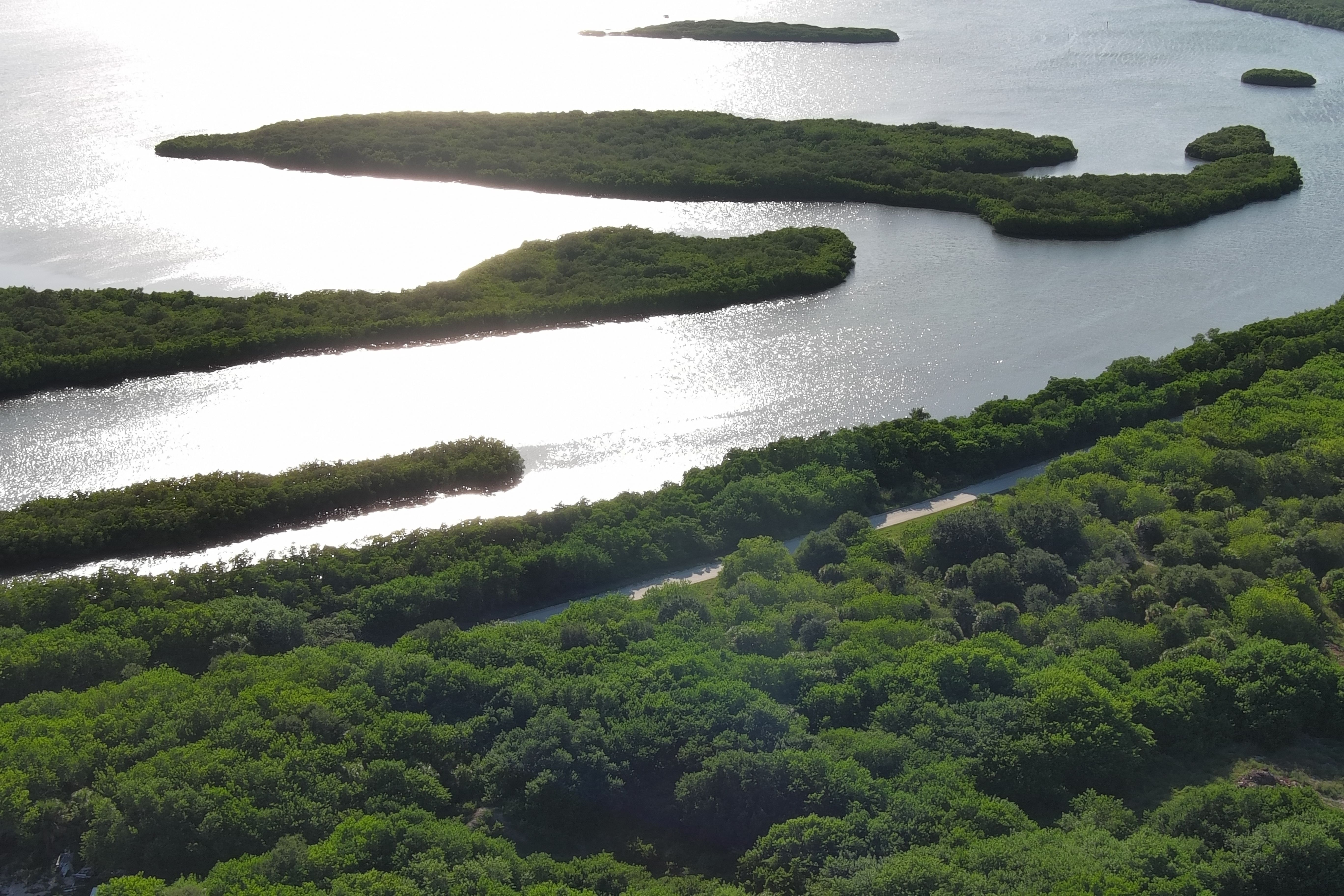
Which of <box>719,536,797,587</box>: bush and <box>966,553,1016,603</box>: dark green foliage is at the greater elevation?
<box>719,536,797,587</box>: bush

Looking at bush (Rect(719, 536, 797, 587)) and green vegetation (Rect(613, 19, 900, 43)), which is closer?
bush (Rect(719, 536, 797, 587))

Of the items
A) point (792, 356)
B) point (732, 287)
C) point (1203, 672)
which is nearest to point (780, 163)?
point (732, 287)

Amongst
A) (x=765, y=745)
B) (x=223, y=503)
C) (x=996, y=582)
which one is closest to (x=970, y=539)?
(x=996, y=582)

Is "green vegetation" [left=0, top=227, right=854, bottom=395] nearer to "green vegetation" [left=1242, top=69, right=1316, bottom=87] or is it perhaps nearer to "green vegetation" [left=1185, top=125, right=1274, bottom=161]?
"green vegetation" [left=1185, top=125, right=1274, bottom=161]

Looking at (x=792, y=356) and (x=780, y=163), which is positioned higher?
A: (x=780, y=163)

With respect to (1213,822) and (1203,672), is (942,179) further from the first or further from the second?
(1213,822)

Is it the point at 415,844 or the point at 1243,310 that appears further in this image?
the point at 1243,310

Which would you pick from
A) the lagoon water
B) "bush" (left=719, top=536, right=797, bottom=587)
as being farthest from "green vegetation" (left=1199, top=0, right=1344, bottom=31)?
"bush" (left=719, top=536, right=797, bottom=587)

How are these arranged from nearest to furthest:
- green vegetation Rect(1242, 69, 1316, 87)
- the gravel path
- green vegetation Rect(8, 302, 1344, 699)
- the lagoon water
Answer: green vegetation Rect(8, 302, 1344, 699), the gravel path, the lagoon water, green vegetation Rect(1242, 69, 1316, 87)
